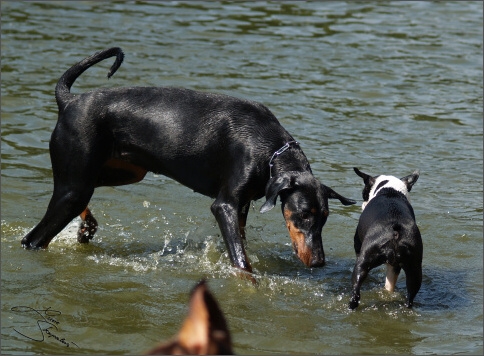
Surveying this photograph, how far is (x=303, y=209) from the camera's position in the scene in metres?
6.13

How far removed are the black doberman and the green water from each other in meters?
0.54

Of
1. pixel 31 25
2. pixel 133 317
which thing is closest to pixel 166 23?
pixel 31 25

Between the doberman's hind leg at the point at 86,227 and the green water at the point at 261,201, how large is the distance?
0.13m

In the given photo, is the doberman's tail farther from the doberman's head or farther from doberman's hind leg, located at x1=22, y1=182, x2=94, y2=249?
the doberman's head

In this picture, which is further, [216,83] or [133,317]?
[216,83]

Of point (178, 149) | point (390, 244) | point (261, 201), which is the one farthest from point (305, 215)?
point (261, 201)

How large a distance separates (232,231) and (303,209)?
0.67 meters

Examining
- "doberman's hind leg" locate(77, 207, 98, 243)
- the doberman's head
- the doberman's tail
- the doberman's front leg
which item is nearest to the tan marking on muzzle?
the doberman's head

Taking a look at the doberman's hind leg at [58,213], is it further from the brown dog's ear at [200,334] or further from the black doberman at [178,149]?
the brown dog's ear at [200,334]

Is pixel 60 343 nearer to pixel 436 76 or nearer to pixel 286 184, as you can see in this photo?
pixel 286 184

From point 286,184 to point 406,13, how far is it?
11058 mm

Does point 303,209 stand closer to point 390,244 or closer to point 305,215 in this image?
point 305,215

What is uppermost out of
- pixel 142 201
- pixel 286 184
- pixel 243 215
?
pixel 286 184

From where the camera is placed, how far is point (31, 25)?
14.4 metres
